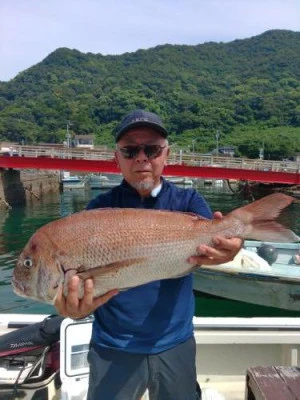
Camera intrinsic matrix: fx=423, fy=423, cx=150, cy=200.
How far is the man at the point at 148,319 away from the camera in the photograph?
2.37 metres

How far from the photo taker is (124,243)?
226 centimetres

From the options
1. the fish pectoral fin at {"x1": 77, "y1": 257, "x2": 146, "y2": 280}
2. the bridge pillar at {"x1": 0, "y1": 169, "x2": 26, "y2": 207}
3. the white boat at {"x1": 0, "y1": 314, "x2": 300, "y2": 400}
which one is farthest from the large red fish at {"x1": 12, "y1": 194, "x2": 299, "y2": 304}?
the bridge pillar at {"x1": 0, "y1": 169, "x2": 26, "y2": 207}

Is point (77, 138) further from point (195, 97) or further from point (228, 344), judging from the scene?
point (228, 344)

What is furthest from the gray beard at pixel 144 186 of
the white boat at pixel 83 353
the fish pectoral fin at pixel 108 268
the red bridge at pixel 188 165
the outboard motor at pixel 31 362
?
the red bridge at pixel 188 165

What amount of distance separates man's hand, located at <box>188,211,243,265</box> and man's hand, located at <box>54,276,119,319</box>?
0.48 metres

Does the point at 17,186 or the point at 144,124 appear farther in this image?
the point at 17,186

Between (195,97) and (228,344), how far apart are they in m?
148

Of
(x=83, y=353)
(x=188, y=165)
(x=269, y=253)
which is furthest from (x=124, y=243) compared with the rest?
(x=188, y=165)

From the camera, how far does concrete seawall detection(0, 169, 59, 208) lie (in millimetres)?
37531

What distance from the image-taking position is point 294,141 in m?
93.8

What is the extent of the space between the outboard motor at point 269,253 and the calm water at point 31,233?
4.03ft

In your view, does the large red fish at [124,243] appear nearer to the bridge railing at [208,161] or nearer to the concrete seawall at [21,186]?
the bridge railing at [208,161]

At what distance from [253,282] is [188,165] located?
23820 mm

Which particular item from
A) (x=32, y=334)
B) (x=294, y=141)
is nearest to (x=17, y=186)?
(x=32, y=334)
